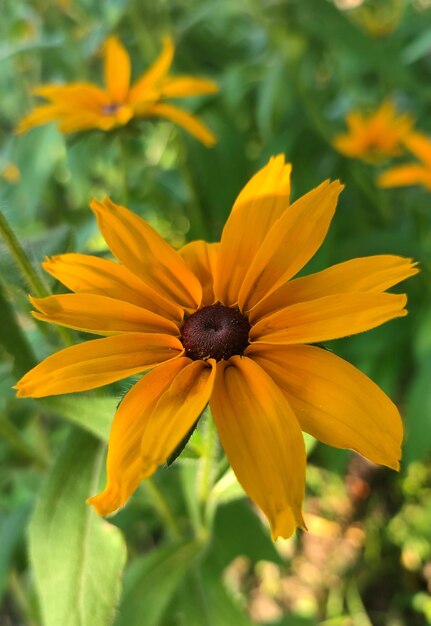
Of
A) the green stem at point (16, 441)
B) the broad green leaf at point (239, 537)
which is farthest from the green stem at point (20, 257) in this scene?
the broad green leaf at point (239, 537)

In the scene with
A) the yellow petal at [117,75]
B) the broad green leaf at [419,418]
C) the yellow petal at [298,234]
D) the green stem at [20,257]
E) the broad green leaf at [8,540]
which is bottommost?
the broad green leaf at [419,418]

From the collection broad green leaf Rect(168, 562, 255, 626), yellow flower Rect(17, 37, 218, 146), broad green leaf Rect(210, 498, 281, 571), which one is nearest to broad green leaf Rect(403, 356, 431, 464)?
broad green leaf Rect(210, 498, 281, 571)

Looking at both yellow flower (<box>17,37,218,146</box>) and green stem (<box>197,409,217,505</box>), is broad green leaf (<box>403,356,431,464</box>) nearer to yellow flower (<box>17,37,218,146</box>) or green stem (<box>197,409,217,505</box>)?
green stem (<box>197,409,217,505</box>)

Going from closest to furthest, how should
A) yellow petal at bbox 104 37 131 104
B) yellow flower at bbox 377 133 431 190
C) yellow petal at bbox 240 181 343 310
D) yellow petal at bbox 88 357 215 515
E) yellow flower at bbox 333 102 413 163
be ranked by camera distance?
yellow petal at bbox 88 357 215 515
yellow petal at bbox 240 181 343 310
yellow petal at bbox 104 37 131 104
yellow flower at bbox 377 133 431 190
yellow flower at bbox 333 102 413 163

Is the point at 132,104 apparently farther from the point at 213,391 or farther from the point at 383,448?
the point at 383,448

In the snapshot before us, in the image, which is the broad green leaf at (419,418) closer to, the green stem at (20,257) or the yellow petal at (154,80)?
the yellow petal at (154,80)
